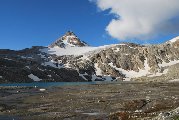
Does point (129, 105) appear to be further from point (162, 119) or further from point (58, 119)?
point (162, 119)

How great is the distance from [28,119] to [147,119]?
17.4 m

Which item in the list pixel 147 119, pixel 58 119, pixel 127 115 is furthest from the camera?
pixel 58 119

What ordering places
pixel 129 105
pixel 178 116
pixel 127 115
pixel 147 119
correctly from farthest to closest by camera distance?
1. pixel 129 105
2. pixel 127 115
3. pixel 147 119
4. pixel 178 116

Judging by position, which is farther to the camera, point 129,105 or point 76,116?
point 129,105

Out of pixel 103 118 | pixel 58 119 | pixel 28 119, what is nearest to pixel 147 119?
pixel 103 118

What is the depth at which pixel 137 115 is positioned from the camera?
144 ft

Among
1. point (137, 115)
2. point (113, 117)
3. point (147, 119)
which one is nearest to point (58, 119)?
point (113, 117)

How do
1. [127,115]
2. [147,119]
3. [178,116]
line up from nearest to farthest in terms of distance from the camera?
1. [178,116]
2. [147,119]
3. [127,115]

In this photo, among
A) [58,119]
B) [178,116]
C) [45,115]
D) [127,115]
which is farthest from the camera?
[45,115]

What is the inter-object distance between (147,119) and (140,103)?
78.2 ft

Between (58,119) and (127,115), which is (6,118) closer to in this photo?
(58,119)

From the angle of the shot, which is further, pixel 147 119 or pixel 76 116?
pixel 76 116

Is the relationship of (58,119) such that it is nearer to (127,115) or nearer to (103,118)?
(103,118)

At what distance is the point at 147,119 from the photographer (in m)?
38.1
